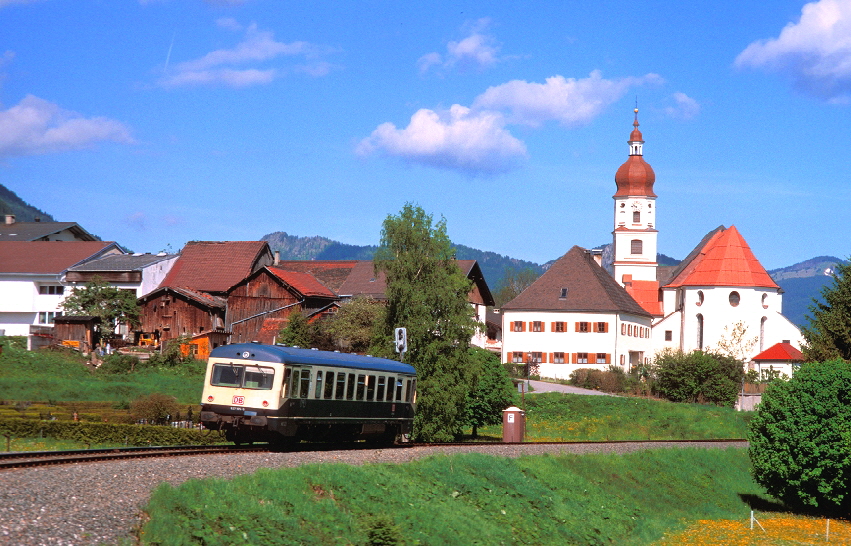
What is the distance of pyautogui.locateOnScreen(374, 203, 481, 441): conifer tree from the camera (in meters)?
41.7

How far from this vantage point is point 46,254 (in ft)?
246

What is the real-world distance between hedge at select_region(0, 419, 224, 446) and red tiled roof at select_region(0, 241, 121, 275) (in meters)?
46.8

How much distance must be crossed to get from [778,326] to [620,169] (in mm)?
25907

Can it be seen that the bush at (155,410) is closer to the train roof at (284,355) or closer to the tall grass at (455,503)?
the train roof at (284,355)

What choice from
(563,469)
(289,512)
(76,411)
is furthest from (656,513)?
(76,411)

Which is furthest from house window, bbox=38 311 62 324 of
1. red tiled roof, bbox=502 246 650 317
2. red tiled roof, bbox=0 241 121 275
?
red tiled roof, bbox=502 246 650 317

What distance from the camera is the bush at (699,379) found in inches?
2704

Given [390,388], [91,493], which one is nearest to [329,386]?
[390,388]

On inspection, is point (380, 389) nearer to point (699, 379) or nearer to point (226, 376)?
point (226, 376)

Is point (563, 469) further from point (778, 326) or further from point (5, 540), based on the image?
point (778, 326)

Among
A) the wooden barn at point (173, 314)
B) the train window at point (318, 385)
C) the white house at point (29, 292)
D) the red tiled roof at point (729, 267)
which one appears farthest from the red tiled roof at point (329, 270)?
the train window at point (318, 385)

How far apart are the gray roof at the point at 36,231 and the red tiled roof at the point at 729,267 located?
56.4m

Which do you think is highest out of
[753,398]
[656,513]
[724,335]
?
[724,335]

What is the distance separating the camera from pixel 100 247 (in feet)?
256
